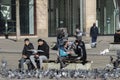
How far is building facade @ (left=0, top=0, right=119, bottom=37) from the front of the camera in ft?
129

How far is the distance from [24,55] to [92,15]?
951 inches

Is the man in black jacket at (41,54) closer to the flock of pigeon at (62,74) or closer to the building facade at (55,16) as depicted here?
the flock of pigeon at (62,74)

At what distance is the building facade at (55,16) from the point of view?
129ft

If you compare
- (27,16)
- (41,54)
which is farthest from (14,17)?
(41,54)

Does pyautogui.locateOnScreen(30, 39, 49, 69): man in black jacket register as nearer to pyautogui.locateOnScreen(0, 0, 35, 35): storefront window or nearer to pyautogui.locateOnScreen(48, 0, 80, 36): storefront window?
pyautogui.locateOnScreen(0, 0, 35, 35): storefront window

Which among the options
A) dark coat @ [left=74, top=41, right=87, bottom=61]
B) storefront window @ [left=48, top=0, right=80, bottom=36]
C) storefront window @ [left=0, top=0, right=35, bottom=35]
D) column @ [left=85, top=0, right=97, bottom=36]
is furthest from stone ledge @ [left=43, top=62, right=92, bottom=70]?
storefront window @ [left=48, top=0, right=80, bottom=36]

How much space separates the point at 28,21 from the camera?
1570 inches

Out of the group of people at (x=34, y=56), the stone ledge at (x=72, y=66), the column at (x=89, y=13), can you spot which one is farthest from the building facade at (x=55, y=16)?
the stone ledge at (x=72, y=66)

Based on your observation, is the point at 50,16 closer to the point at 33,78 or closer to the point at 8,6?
the point at 8,6

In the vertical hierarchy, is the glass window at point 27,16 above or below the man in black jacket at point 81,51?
above

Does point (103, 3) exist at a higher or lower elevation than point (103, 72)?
higher

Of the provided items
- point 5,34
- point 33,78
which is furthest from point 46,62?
point 5,34

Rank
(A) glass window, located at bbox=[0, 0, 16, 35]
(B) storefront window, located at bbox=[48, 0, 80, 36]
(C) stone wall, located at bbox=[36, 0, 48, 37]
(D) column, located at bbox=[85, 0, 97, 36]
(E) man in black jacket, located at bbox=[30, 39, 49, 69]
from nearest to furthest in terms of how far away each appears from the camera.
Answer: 1. (E) man in black jacket, located at bbox=[30, 39, 49, 69]
2. (A) glass window, located at bbox=[0, 0, 16, 35]
3. (C) stone wall, located at bbox=[36, 0, 48, 37]
4. (D) column, located at bbox=[85, 0, 97, 36]
5. (B) storefront window, located at bbox=[48, 0, 80, 36]

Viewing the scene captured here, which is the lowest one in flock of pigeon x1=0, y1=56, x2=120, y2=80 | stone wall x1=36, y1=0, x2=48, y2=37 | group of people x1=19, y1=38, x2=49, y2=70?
flock of pigeon x1=0, y1=56, x2=120, y2=80
